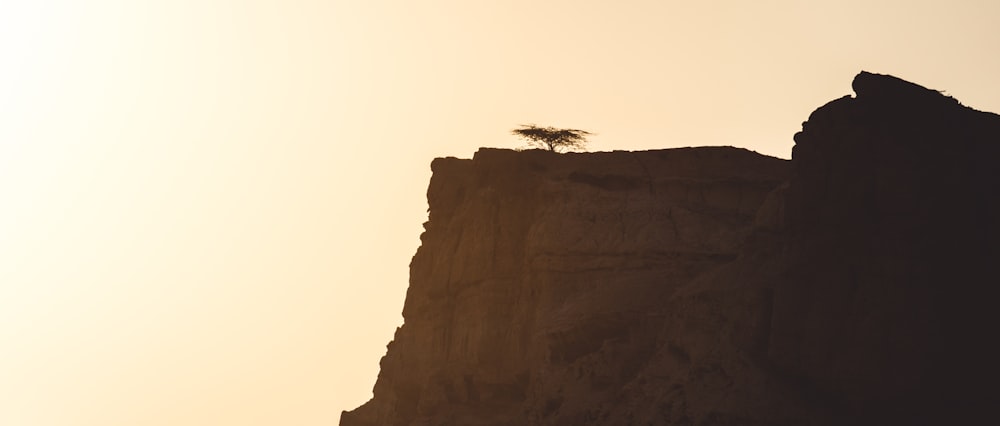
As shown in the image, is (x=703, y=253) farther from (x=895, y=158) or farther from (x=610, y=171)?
(x=895, y=158)

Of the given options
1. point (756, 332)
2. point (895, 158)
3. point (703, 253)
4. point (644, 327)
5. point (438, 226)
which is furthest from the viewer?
point (438, 226)

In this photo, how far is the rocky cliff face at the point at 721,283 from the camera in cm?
7394

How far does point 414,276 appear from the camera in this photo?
12106 centimetres

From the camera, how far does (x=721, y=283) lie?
86.2 m

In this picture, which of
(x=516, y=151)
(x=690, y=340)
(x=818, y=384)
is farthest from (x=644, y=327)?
(x=516, y=151)

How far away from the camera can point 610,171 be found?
110250 mm

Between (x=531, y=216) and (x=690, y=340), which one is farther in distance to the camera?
(x=531, y=216)

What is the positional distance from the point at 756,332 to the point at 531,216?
3131 centimetres

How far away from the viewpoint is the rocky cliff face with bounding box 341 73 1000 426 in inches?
2911

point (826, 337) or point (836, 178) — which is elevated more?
point (836, 178)

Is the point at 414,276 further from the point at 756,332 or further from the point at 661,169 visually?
the point at 756,332

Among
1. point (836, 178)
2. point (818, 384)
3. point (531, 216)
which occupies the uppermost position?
point (531, 216)

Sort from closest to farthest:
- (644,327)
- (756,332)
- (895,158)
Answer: (895,158)
(756,332)
(644,327)

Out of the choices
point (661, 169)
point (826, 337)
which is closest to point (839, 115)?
point (826, 337)
